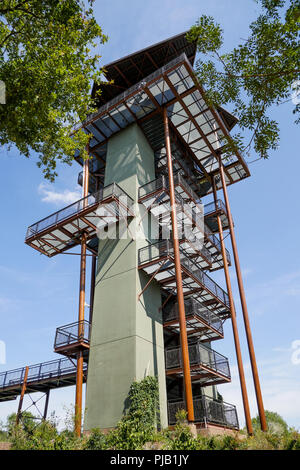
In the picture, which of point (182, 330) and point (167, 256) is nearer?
point (182, 330)

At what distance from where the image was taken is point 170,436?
1114cm

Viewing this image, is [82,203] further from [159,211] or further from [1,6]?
[1,6]

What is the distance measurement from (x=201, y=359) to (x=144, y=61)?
65.3 feet

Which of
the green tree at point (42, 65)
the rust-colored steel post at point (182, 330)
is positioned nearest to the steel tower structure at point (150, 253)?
the rust-colored steel post at point (182, 330)

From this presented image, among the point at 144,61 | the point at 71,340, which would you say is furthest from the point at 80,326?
the point at 144,61

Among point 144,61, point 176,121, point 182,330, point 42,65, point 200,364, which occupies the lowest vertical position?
point 200,364

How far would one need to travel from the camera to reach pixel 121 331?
16.5 metres

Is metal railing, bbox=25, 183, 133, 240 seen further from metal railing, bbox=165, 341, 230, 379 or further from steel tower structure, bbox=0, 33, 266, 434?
metal railing, bbox=165, 341, 230, 379

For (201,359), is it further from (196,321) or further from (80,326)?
(80,326)

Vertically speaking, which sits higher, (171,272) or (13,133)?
(13,133)

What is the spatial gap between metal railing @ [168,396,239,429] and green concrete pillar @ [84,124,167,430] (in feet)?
2.74

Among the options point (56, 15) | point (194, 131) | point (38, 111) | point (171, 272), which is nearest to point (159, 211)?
point (171, 272)

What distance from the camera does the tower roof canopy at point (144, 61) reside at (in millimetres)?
22609

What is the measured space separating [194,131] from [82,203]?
31.7ft
